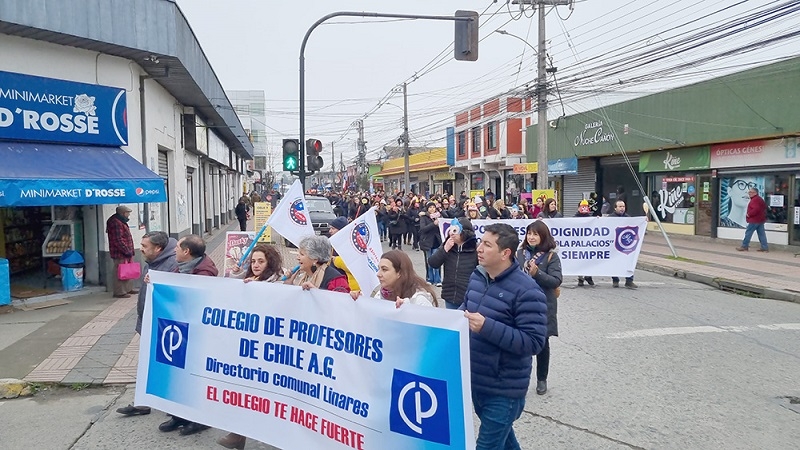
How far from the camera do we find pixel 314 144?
1343 centimetres

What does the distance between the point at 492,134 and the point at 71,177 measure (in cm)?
3153

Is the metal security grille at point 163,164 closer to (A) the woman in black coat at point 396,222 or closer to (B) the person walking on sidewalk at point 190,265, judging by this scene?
(A) the woman in black coat at point 396,222

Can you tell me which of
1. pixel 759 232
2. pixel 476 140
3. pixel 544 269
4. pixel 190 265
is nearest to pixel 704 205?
pixel 759 232

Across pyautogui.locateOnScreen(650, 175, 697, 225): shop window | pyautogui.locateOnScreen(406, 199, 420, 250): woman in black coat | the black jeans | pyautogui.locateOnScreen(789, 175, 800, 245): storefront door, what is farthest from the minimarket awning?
pyautogui.locateOnScreen(650, 175, 697, 225): shop window

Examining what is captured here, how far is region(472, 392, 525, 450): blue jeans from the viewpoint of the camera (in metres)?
3.39

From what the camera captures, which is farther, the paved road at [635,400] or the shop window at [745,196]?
the shop window at [745,196]

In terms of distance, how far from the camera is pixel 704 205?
20.6 m

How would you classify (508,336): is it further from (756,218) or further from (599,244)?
(756,218)

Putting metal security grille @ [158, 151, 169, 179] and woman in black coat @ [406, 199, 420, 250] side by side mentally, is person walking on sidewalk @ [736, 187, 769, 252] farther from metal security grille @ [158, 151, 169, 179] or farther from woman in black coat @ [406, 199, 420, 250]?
metal security grille @ [158, 151, 169, 179]

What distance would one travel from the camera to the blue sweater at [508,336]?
329cm

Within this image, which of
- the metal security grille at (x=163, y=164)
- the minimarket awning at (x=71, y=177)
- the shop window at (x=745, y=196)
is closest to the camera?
the minimarket awning at (x=71, y=177)

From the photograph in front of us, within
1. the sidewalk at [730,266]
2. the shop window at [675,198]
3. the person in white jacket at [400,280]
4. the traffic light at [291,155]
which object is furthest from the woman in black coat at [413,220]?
the person in white jacket at [400,280]

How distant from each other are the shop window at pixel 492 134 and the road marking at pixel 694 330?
98.6ft

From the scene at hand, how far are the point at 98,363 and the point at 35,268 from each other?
749 centimetres
